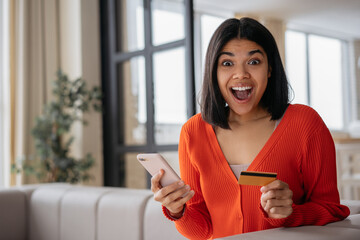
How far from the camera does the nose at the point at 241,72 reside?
4.30ft

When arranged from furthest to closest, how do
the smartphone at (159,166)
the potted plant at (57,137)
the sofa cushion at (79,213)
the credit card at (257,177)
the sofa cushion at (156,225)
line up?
the potted plant at (57,137) < the sofa cushion at (79,213) < the sofa cushion at (156,225) < the smartphone at (159,166) < the credit card at (257,177)

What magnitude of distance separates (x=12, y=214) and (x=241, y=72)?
164 centimetres

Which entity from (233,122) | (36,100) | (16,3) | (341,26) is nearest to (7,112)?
(36,100)

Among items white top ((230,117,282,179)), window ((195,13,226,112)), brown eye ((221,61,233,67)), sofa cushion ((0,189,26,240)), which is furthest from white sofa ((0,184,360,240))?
window ((195,13,226,112))

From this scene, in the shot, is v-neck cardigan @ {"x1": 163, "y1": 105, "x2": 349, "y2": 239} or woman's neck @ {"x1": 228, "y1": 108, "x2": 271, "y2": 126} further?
woman's neck @ {"x1": 228, "y1": 108, "x2": 271, "y2": 126}

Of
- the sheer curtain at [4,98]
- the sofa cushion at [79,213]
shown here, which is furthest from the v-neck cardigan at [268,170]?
the sheer curtain at [4,98]

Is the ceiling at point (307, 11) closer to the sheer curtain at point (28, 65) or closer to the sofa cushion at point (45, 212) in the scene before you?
the sheer curtain at point (28, 65)

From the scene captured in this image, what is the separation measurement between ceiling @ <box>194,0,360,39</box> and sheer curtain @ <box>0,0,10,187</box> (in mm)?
2490

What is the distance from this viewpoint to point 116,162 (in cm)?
440

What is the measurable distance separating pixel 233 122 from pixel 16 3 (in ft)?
11.9

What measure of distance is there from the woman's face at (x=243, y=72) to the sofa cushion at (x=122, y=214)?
0.76 meters

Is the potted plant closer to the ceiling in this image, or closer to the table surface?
the ceiling

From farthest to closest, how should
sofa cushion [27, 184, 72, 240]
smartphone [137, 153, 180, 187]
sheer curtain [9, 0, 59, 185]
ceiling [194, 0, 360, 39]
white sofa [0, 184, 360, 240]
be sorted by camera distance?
ceiling [194, 0, 360, 39], sheer curtain [9, 0, 59, 185], sofa cushion [27, 184, 72, 240], white sofa [0, 184, 360, 240], smartphone [137, 153, 180, 187]

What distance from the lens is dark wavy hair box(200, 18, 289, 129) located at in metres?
1.33
